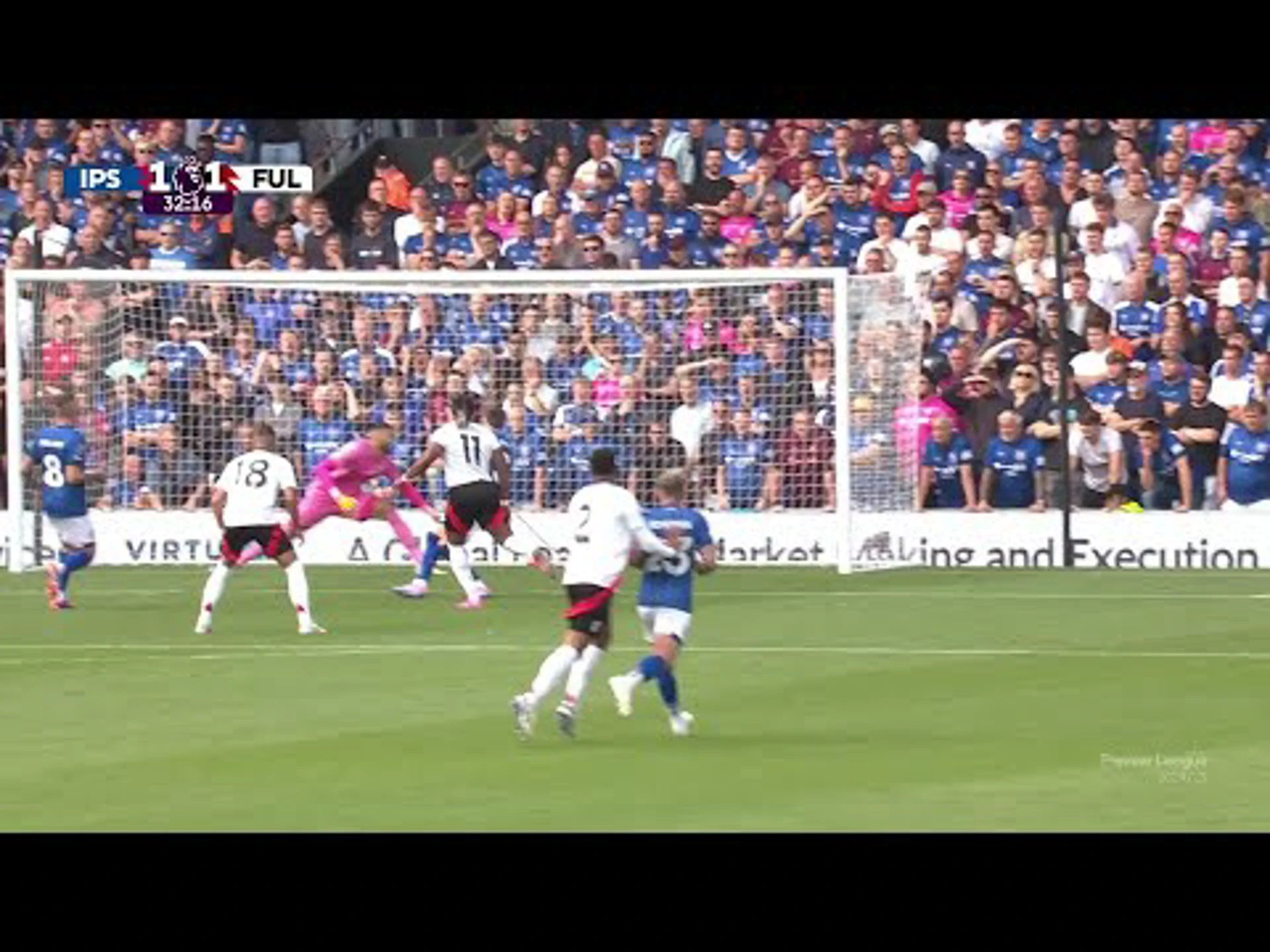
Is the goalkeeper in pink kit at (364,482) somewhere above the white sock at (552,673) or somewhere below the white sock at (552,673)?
above

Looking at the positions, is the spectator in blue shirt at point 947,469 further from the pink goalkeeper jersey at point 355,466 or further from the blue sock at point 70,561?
the blue sock at point 70,561

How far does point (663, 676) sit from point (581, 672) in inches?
19.7

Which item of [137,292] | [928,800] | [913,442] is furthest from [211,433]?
[928,800]

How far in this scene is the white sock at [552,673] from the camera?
18.5 metres

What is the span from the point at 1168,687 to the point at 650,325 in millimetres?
14147

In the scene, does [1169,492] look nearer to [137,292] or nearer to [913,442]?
[913,442]

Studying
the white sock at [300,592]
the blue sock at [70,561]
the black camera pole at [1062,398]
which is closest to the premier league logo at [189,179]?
the blue sock at [70,561]

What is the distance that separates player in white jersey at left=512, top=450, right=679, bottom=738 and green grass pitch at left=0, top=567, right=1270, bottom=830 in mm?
345

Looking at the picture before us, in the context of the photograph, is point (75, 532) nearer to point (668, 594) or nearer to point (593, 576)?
point (593, 576)

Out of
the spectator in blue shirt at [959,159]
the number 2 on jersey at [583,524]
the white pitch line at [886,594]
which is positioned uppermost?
the spectator in blue shirt at [959,159]

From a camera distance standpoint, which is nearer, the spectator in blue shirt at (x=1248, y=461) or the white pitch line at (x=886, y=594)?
the white pitch line at (x=886, y=594)

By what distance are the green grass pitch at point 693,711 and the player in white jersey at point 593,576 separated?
345 millimetres

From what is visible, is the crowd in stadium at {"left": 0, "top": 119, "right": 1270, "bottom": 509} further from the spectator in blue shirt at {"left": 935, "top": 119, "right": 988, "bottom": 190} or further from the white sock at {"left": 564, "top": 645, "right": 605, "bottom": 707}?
the white sock at {"left": 564, "top": 645, "right": 605, "bottom": 707}

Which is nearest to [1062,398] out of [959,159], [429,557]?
[959,159]
